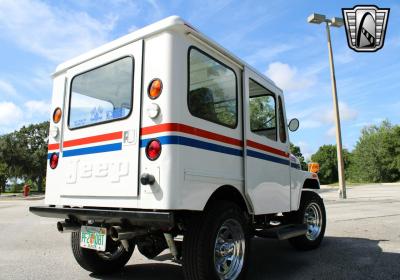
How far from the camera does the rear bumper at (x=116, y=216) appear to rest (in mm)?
3656

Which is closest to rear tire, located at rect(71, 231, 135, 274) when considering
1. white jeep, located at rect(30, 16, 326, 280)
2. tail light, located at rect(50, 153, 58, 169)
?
white jeep, located at rect(30, 16, 326, 280)

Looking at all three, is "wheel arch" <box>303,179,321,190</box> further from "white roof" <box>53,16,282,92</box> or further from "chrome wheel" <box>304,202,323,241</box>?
"white roof" <box>53,16,282,92</box>

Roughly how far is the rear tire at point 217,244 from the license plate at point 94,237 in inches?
34.9

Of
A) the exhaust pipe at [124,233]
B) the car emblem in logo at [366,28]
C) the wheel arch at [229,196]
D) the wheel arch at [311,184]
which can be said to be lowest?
the exhaust pipe at [124,233]

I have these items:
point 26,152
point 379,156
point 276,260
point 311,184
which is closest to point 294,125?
point 311,184

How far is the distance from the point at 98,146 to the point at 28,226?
7.53 metres

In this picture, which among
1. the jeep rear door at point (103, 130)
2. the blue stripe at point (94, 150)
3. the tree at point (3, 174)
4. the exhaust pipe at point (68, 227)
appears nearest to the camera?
the jeep rear door at point (103, 130)

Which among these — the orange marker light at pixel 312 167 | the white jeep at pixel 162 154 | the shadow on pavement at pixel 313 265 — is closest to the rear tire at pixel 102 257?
the white jeep at pixel 162 154

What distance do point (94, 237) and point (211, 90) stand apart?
2.03 metres

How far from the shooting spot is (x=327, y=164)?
3578 inches

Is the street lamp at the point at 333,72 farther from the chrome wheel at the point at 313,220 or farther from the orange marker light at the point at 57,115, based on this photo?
the orange marker light at the point at 57,115

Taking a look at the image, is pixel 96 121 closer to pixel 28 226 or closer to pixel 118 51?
pixel 118 51

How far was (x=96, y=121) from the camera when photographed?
183 inches

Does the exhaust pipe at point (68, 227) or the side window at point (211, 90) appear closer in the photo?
the side window at point (211, 90)
